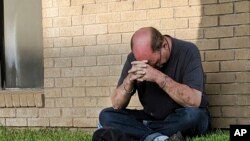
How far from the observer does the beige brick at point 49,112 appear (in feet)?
19.9

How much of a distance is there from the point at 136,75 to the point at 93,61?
1389 millimetres

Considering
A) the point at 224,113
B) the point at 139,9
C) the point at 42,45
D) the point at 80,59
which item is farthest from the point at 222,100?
the point at 42,45

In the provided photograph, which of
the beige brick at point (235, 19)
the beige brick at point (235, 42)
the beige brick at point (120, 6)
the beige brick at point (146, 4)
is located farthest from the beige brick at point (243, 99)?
the beige brick at point (120, 6)

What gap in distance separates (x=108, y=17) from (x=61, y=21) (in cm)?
57

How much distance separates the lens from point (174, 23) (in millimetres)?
5383

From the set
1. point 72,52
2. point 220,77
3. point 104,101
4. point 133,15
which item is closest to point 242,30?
point 220,77

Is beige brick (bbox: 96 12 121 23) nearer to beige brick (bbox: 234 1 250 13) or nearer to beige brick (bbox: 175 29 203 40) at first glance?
beige brick (bbox: 175 29 203 40)

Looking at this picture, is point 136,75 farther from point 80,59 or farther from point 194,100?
point 80,59

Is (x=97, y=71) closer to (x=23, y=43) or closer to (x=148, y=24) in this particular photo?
(x=148, y=24)

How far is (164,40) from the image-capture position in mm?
4605

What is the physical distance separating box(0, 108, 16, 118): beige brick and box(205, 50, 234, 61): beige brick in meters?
2.34

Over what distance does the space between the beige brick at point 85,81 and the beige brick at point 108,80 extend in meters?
0.06

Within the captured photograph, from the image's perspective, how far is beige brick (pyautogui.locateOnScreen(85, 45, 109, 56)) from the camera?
5764mm

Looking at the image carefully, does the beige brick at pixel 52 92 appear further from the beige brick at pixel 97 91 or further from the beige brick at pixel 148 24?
the beige brick at pixel 148 24
